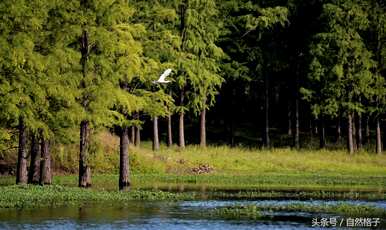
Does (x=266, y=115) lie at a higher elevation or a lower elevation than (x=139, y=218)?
higher

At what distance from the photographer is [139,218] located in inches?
1147

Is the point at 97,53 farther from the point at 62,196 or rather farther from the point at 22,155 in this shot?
the point at 62,196

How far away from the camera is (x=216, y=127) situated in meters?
83.8

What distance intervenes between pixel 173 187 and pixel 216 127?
39.7 metres

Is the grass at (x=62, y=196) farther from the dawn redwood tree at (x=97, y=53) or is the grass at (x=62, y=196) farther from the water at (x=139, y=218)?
the dawn redwood tree at (x=97, y=53)

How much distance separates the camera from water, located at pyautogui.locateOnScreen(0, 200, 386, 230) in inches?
1057

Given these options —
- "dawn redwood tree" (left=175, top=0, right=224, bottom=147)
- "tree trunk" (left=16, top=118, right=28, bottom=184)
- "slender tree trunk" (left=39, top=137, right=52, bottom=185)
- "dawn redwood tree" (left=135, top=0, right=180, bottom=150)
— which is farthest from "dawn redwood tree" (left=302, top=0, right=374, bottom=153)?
"tree trunk" (left=16, top=118, right=28, bottom=184)

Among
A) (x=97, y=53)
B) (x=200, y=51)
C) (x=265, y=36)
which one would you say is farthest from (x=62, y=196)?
(x=265, y=36)

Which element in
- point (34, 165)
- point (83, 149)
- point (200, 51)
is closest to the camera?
point (83, 149)

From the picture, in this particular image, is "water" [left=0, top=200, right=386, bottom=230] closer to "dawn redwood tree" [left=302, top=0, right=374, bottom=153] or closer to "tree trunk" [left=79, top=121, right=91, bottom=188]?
"tree trunk" [left=79, top=121, right=91, bottom=188]

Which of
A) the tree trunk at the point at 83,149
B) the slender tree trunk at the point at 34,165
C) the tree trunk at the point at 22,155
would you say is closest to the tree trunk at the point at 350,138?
the slender tree trunk at the point at 34,165

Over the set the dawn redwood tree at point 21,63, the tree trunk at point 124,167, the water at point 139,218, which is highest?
the dawn redwood tree at point 21,63

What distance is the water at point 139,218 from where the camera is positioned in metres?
26.9

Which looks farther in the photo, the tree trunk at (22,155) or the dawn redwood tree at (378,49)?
the dawn redwood tree at (378,49)
